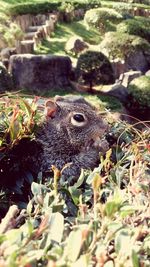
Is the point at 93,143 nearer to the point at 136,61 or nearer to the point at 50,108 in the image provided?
the point at 50,108

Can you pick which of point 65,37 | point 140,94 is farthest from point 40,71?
point 65,37

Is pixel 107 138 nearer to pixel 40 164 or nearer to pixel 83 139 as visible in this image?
pixel 83 139

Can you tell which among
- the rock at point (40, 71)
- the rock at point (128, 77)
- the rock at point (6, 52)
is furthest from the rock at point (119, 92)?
the rock at point (6, 52)

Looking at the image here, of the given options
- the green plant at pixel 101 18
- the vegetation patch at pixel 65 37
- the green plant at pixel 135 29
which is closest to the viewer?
the green plant at pixel 135 29

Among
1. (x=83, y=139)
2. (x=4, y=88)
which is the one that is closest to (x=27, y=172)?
(x=83, y=139)

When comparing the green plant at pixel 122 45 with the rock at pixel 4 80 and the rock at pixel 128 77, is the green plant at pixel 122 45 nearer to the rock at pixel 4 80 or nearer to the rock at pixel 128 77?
the rock at pixel 128 77

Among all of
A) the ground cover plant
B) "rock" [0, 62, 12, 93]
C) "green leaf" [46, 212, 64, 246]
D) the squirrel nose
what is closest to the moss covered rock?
"rock" [0, 62, 12, 93]
